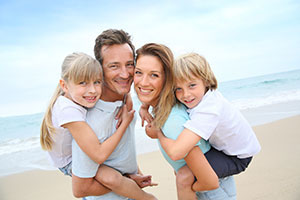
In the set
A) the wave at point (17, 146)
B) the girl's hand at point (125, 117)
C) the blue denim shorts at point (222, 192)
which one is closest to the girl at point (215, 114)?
the blue denim shorts at point (222, 192)

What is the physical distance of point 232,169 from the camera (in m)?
2.21

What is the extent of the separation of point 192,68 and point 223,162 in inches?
33.5

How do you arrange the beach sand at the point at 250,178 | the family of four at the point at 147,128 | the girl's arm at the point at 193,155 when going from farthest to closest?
the beach sand at the point at 250,178 → the family of four at the point at 147,128 → the girl's arm at the point at 193,155

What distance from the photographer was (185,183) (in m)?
2.12

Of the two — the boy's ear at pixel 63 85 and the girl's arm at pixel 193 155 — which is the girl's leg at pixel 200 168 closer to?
the girl's arm at pixel 193 155

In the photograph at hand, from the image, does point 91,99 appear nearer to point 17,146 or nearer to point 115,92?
point 115,92

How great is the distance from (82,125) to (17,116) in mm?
18391

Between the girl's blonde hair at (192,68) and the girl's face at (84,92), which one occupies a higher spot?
the girl's blonde hair at (192,68)

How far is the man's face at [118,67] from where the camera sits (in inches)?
96.1

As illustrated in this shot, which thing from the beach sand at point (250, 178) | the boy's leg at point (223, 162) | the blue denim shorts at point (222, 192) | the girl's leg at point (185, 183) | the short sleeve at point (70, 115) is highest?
the short sleeve at point (70, 115)

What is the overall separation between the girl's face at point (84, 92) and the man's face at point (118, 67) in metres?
0.20

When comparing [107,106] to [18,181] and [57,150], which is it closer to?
[57,150]

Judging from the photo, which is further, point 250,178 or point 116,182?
point 250,178

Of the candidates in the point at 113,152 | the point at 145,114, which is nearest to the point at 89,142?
the point at 113,152
